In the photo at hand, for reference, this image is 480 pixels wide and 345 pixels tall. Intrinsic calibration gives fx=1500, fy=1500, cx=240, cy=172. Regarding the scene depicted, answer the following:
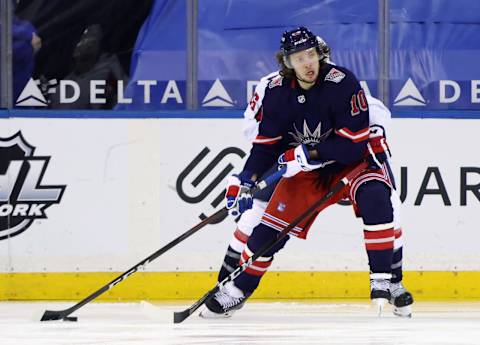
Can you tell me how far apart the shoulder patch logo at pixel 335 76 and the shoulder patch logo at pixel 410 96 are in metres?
1.44

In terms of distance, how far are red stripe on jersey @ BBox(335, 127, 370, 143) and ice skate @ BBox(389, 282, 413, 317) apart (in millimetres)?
552

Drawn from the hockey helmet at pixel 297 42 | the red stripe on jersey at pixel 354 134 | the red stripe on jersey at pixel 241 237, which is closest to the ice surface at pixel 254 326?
the red stripe on jersey at pixel 241 237

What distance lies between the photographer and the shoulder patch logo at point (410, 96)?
22.0ft

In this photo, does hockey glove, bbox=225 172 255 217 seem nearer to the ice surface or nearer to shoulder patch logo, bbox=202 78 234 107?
the ice surface

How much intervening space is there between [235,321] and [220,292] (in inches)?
8.5

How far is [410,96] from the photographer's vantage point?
22.0ft

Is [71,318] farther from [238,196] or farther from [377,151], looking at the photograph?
[377,151]

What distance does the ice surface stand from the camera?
14.1 feet

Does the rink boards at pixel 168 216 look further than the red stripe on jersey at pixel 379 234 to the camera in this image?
Yes

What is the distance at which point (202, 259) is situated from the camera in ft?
21.3

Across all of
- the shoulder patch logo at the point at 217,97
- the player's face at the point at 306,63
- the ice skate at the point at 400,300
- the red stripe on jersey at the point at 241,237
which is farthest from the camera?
the shoulder patch logo at the point at 217,97

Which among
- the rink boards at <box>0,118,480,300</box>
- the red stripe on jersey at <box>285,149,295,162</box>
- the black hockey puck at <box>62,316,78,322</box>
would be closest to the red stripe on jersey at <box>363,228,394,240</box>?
the red stripe on jersey at <box>285,149,295,162</box>

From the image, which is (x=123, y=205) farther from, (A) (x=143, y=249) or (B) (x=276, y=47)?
(B) (x=276, y=47)

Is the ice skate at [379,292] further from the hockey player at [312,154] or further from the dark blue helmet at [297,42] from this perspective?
the dark blue helmet at [297,42]
